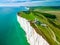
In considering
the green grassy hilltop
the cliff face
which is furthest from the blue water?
the green grassy hilltop

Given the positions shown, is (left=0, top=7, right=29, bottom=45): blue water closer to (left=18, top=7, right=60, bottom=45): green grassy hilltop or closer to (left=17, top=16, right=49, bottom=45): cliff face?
(left=17, top=16, right=49, bottom=45): cliff face

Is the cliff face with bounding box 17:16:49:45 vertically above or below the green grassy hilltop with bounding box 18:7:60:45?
below

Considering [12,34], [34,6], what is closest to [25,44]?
[12,34]

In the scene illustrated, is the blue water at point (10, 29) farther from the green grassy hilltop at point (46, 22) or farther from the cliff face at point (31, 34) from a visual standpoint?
the green grassy hilltop at point (46, 22)

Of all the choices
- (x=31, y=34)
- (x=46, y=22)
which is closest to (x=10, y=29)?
(x=31, y=34)

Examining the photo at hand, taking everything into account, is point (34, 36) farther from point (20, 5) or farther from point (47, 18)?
point (20, 5)

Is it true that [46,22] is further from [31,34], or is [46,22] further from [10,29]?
[10,29]
